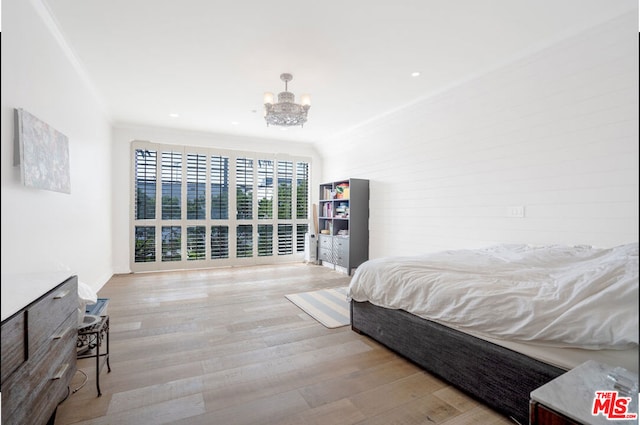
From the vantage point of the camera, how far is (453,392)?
6.58ft

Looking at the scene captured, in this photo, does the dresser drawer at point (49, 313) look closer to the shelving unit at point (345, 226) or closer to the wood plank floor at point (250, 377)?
the wood plank floor at point (250, 377)

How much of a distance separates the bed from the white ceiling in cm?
193

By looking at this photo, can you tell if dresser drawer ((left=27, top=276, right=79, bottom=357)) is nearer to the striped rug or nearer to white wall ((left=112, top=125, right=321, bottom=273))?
the striped rug

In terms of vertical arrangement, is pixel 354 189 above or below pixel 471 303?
above

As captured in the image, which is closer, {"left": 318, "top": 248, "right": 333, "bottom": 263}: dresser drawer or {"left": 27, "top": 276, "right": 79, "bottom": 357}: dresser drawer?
{"left": 27, "top": 276, "right": 79, "bottom": 357}: dresser drawer

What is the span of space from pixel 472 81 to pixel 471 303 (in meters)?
2.86

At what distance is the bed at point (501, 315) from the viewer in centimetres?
148

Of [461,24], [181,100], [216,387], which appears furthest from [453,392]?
[181,100]

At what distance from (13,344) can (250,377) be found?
1.32 meters

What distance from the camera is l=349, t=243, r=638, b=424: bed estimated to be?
148 centimetres

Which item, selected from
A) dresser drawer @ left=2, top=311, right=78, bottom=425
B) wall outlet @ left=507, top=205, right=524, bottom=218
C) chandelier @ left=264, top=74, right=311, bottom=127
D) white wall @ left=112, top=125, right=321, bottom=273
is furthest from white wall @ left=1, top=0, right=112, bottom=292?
wall outlet @ left=507, top=205, right=524, bottom=218

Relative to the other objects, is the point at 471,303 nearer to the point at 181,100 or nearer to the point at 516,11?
the point at 516,11

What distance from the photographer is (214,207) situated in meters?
6.20

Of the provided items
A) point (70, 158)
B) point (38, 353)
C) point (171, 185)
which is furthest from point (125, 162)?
point (38, 353)
